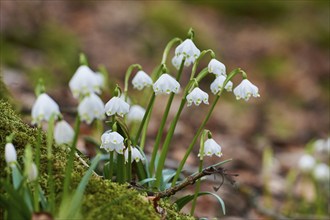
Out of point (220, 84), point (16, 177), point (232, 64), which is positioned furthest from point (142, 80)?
point (232, 64)

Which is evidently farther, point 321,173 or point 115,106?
point 321,173

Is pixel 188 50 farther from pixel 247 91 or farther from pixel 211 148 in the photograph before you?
pixel 211 148

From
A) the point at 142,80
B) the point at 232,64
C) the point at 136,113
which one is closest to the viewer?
the point at 142,80

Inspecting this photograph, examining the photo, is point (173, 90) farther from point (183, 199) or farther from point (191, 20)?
point (191, 20)

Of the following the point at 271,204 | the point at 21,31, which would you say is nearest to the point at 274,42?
the point at 21,31

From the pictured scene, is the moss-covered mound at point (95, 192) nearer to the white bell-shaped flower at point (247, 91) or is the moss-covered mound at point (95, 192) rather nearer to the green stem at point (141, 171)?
the green stem at point (141, 171)

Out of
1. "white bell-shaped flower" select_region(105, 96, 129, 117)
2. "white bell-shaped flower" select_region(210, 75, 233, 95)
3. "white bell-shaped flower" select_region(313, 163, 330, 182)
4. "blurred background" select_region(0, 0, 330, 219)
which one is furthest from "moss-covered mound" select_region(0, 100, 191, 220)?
"white bell-shaped flower" select_region(313, 163, 330, 182)

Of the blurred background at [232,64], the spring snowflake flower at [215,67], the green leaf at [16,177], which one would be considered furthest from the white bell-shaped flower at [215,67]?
the blurred background at [232,64]
